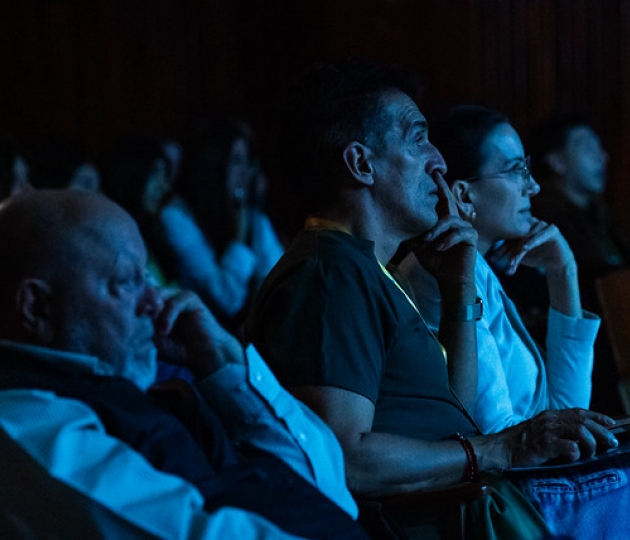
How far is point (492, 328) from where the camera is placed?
7.22 ft

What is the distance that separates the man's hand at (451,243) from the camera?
2.01m

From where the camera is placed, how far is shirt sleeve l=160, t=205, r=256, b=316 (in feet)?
13.5

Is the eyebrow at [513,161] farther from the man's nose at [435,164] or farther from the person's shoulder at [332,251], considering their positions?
the person's shoulder at [332,251]

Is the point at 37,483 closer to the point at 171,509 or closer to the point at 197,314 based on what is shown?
the point at 171,509

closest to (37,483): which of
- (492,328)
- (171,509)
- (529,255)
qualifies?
(171,509)

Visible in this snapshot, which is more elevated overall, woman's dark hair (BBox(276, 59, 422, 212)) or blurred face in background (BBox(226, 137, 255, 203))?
woman's dark hair (BBox(276, 59, 422, 212))

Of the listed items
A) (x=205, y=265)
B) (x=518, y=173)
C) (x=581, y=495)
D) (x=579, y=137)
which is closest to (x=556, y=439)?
(x=581, y=495)

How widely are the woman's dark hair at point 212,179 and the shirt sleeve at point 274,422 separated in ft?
9.47

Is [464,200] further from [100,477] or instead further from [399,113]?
[100,477]

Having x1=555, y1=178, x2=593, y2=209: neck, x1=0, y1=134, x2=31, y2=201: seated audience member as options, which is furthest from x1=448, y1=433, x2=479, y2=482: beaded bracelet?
x1=0, y1=134, x2=31, y2=201: seated audience member

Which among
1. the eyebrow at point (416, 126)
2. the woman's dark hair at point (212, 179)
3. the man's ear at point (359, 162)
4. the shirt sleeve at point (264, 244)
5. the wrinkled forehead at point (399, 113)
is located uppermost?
the wrinkled forehead at point (399, 113)

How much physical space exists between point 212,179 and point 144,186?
448 mm

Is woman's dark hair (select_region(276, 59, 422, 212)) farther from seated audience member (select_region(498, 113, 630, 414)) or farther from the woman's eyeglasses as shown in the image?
seated audience member (select_region(498, 113, 630, 414))


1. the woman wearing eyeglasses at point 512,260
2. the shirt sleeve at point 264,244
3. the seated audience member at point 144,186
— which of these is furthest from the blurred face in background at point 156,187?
the woman wearing eyeglasses at point 512,260
